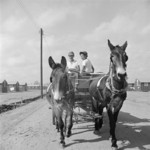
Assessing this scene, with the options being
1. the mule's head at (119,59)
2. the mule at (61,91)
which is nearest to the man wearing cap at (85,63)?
the mule at (61,91)

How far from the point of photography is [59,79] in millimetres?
5949

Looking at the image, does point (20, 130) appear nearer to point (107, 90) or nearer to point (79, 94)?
point (79, 94)

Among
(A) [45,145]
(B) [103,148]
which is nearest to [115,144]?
(B) [103,148]

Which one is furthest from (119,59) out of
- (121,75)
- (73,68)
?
(73,68)

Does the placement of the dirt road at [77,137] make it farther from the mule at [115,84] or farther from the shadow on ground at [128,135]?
the mule at [115,84]

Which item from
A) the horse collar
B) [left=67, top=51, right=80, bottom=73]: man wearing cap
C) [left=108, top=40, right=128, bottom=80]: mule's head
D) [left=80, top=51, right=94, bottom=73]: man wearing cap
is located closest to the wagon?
[left=80, top=51, right=94, bottom=73]: man wearing cap

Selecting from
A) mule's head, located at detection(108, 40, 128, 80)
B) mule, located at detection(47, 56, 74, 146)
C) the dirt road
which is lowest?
the dirt road

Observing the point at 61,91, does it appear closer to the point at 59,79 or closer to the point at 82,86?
the point at 59,79

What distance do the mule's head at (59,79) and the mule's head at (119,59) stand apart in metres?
1.36

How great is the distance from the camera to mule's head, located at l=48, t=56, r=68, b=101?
19.1 ft

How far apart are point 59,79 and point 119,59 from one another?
164 centimetres

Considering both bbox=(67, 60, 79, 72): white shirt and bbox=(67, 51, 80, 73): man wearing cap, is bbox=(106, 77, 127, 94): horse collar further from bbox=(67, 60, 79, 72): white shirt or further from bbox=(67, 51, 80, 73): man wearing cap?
bbox=(67, 60, 79, 72): white shirt

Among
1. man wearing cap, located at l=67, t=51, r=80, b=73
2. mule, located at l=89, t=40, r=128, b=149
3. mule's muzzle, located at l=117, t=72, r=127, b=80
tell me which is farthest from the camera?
man wearing cap, located at l=67, t=51, r=80, b=73

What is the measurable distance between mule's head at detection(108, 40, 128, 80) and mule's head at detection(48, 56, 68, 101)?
4.47 ft
